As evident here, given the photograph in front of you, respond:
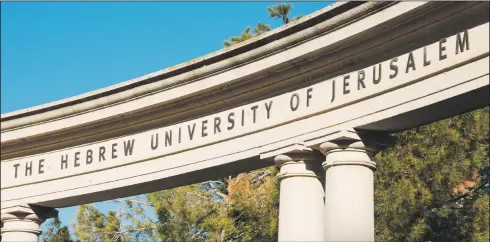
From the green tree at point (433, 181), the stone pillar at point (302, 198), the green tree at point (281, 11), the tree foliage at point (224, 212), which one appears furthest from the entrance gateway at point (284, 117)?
the green tree at point (281, 11)

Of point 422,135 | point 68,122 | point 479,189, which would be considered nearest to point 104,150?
point 68,122

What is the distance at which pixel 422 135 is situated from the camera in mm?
39594

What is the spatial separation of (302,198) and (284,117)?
2.05 meters

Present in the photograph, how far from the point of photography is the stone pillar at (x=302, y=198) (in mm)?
23719

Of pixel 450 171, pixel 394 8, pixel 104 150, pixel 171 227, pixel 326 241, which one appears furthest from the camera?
pixel 171 227

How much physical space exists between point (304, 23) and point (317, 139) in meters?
2.78

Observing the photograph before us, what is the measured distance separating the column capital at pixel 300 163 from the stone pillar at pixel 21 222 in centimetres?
938

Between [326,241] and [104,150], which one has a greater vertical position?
[104,150]

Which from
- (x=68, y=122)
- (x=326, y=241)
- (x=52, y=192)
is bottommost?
(x=326, y=241)

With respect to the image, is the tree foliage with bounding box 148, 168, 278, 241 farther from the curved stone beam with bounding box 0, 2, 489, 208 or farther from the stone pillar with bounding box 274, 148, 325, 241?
the stone pillar with bounding box 274, 148, 325, 241

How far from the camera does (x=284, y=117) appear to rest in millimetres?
23875

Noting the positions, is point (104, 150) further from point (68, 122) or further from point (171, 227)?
point (171, 227)

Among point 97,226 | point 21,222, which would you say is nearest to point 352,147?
point 21,222

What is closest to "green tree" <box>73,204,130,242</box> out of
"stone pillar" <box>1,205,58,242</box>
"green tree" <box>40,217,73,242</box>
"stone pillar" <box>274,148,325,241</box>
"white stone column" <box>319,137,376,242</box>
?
"green tree" <box>40,217,73,242</box>
